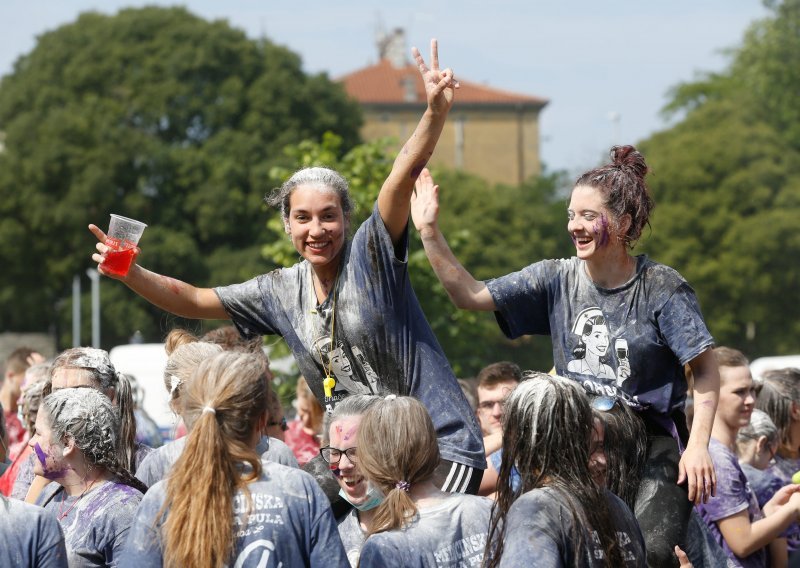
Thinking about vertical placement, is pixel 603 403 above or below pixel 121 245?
below

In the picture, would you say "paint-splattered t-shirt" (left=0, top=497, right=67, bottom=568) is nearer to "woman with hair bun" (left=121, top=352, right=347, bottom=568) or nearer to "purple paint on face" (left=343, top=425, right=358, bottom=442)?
"woman with hair bun" (left=121, top=352, right=347, bottom=568)

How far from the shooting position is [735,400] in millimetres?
6527

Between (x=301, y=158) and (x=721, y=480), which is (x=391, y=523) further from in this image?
→ (x=301, y=158)

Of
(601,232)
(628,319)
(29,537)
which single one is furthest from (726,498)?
(29,537)

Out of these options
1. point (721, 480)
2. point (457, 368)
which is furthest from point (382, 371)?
point (457, 368)

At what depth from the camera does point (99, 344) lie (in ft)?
136

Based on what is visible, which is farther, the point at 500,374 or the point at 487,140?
the point at 487,140

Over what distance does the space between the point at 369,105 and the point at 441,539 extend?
79275 mm

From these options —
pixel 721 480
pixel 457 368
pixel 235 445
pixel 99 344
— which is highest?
pixel 235 445

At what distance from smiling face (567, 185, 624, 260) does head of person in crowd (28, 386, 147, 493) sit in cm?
189

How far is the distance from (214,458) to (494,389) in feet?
12.9

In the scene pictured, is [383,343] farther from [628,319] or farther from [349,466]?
[628,319]

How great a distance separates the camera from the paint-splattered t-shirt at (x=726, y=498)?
5938 mm

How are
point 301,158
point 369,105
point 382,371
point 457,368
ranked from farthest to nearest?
point 369,105 → point 457,368 → point 301,158 → point 382,371
